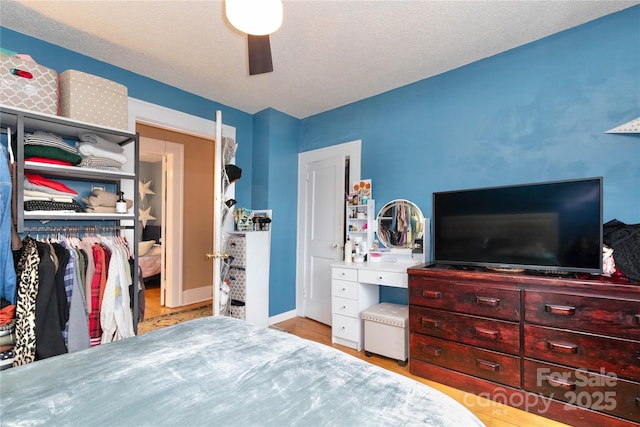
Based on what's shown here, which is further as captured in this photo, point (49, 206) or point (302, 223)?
point (302, 223)

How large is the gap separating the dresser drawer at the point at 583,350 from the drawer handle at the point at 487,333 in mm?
161

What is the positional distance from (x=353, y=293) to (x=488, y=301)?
3.91 feet

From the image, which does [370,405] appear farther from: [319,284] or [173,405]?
[319,284]

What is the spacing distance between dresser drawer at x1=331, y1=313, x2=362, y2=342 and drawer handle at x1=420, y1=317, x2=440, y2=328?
70 cm

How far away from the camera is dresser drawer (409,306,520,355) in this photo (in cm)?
194

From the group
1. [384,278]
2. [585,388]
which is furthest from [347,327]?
[585,388]

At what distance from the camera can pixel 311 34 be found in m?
2.19

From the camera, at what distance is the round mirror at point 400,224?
2887 mm

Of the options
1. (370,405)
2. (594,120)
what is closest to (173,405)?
(370,405)

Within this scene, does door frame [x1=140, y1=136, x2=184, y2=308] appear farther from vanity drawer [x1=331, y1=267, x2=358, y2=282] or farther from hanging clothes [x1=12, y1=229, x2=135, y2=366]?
vanity drawer [x1=331, y1=267, x2=358, y2=282]

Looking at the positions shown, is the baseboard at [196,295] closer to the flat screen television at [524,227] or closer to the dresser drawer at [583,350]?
the flat screen television at [524,227]

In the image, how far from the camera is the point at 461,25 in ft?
6.89

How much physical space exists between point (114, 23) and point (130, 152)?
102cm

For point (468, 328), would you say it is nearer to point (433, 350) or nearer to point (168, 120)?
point (433, 350)
